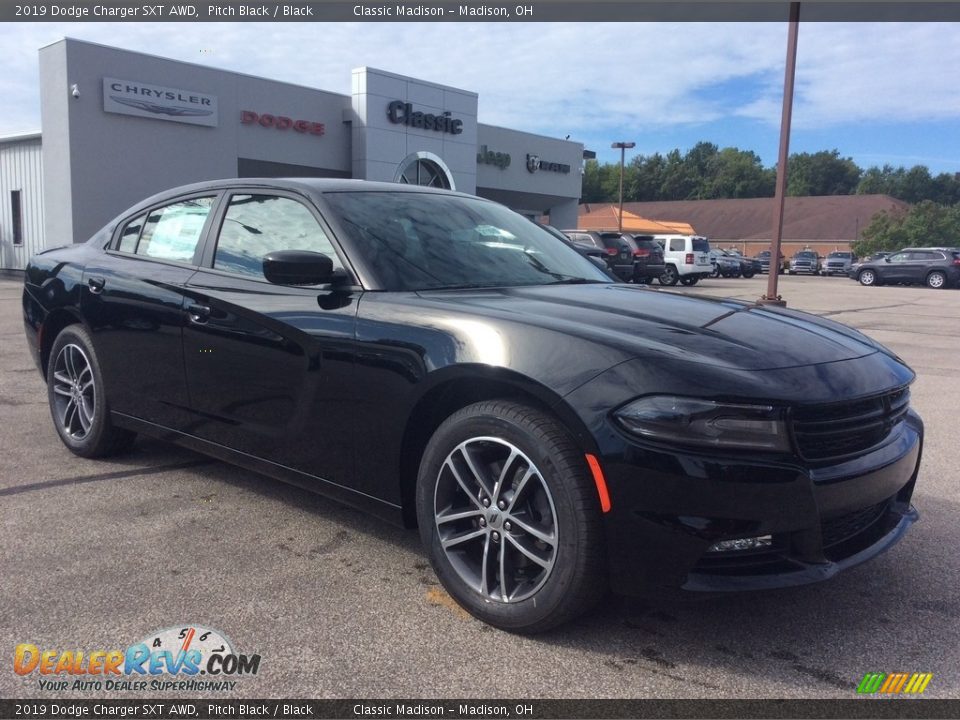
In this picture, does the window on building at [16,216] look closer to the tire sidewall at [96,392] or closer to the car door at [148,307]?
the tire sidewall at [96,392]

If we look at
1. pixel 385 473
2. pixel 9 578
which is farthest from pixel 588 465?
pixel 9 578

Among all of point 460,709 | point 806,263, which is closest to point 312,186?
point 460,709

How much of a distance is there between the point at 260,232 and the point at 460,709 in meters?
2.37

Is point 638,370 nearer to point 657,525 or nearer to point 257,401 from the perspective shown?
point 657,525

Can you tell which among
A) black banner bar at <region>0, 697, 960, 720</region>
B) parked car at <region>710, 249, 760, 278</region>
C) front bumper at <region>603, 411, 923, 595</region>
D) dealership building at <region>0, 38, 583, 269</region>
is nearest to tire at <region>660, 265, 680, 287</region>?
parked car at <region>710, 249, 760, 278</region>

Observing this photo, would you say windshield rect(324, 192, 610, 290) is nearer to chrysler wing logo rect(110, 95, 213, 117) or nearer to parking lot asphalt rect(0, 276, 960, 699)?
parking lot asphalt rect(0, 276, 960, 699)

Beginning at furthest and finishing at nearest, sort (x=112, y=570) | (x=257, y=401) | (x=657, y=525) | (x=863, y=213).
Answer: (x=863, y=213), (x=257, y=401), (x=112, y=570), (x=657, y=525)

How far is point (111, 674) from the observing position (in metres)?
2.51

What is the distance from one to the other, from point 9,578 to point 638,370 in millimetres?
2434

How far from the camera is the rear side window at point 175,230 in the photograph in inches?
165

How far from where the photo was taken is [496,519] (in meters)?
2.80

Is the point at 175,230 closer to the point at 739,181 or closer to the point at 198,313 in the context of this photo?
the point at 198,313

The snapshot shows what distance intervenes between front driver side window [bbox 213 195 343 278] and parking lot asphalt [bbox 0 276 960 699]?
46.3 inches

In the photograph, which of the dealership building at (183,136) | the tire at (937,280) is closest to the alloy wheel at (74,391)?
the dealership building at (183,136)
